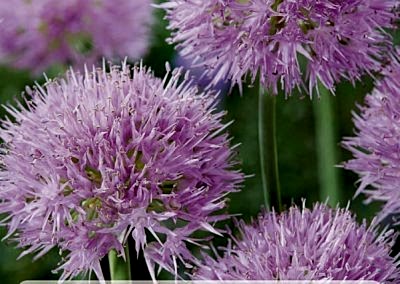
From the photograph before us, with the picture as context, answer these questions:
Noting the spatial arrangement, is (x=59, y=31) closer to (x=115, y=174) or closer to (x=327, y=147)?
(x=327, y=147)

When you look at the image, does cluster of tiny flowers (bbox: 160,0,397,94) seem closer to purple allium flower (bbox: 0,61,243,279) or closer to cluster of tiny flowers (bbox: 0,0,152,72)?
purple allium flower (bbox: 0,61,243,279)

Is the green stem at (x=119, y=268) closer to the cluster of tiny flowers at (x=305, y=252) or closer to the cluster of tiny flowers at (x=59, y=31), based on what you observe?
the cluster of tiny flowers at (x=305, y=252)

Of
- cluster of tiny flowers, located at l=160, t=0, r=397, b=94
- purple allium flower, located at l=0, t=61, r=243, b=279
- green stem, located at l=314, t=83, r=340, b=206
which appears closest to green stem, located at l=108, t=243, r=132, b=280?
purple allium flower, located at l=0, t=61, r=243, b=279

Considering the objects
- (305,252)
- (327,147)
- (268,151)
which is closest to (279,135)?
(327,147)

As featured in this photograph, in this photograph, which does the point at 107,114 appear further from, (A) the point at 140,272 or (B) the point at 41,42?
(B) the point at 41,42

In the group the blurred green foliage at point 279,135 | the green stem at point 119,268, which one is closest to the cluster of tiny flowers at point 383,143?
the green stem at point 119,268
